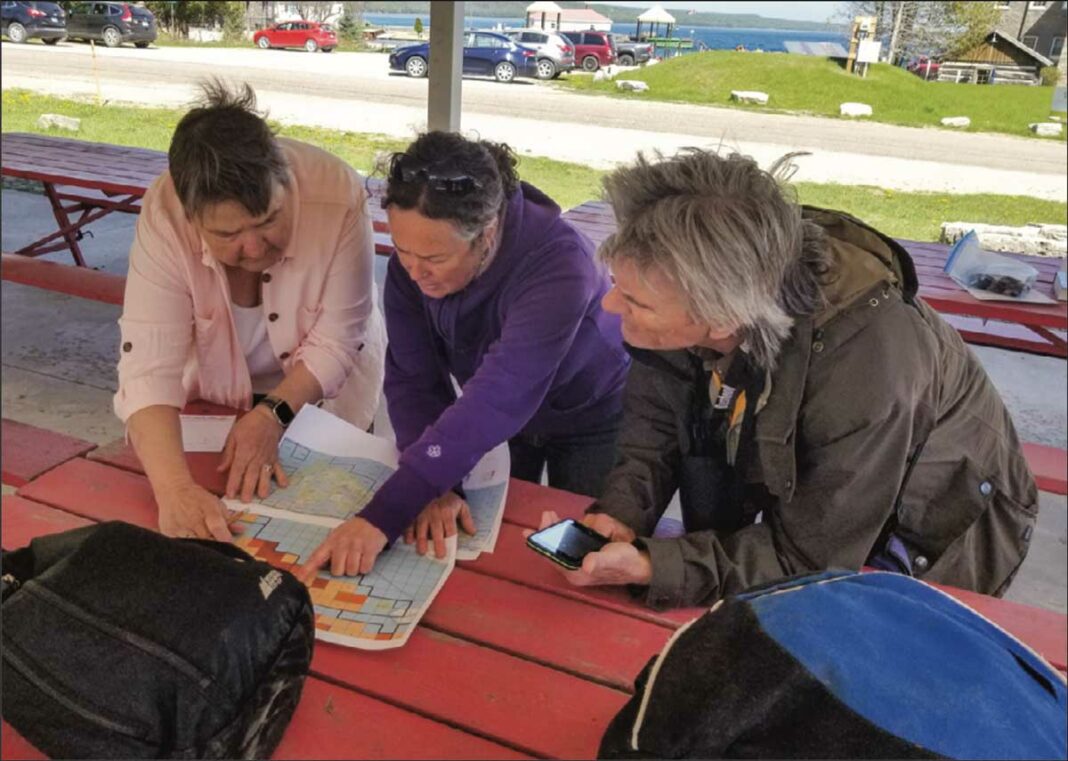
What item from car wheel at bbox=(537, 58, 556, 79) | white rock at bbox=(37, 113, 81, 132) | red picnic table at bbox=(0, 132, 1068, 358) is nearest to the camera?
red picnic table at bbox=(0, 132, 1068, 358)

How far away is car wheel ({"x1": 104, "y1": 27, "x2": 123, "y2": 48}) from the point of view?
4195 millimetres

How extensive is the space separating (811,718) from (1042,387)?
3974 mm

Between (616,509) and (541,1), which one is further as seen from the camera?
(541,1)

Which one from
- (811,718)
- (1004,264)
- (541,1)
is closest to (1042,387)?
(1004,264)

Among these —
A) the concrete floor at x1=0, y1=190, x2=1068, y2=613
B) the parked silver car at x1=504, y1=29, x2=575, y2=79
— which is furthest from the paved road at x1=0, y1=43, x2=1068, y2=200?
the concrete floor at x1=0, y1=190, x2=1068, y2=613

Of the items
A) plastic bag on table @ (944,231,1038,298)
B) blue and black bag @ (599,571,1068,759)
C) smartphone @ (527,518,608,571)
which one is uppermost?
blue and black bag @ (599,571,1068,759)

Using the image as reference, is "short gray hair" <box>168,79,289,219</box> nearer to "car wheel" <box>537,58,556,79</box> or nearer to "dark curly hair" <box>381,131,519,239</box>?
"dark curly hair" <box>381,131,519,239</box>

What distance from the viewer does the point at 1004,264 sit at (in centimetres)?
296

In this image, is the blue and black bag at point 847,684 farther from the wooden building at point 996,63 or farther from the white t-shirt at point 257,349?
the wooden building at point 996,63

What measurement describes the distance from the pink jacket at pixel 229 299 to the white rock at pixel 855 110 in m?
9.78

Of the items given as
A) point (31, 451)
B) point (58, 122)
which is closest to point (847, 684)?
point (31, 451)

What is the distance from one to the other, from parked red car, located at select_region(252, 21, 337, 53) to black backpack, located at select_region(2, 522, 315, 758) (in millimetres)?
3605

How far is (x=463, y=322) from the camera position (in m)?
1.50

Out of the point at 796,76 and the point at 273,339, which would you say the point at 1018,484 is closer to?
the point at 273,339
